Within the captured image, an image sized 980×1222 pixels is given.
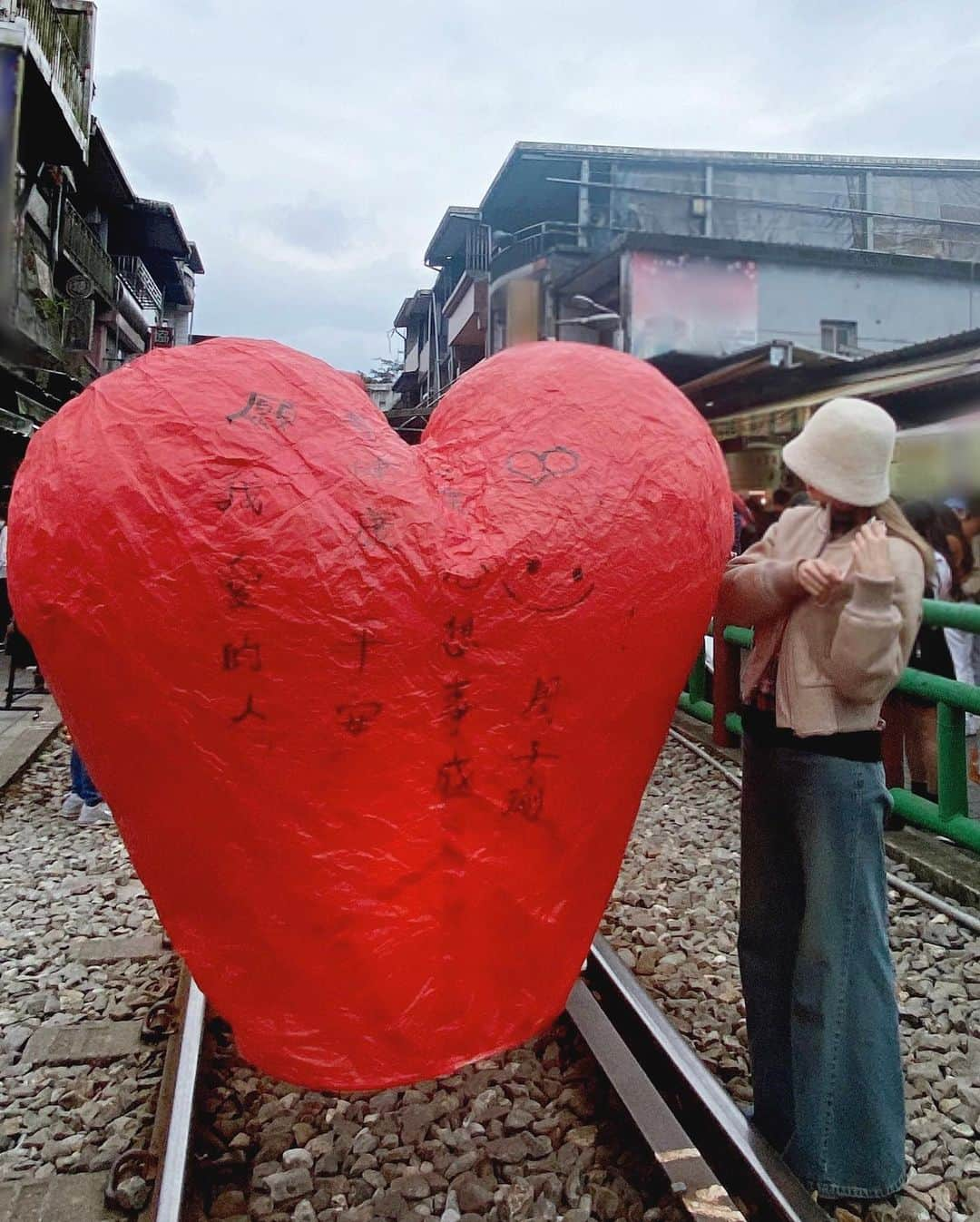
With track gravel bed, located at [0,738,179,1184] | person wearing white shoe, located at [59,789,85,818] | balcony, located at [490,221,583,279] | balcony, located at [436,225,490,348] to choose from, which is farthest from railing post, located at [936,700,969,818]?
balcony, located at [436,225,490,348]

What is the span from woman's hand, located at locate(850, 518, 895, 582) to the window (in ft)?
61.7

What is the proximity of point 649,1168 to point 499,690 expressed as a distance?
1.33 metres

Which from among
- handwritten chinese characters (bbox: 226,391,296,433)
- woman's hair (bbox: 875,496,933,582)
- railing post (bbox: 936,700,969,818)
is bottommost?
railing post (bbox: 936,700,969,818)

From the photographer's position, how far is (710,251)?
685 inches

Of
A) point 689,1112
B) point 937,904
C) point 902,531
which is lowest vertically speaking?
point 689,1112

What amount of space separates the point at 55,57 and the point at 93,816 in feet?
42.2

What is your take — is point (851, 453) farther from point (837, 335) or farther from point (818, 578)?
point (837, 335)

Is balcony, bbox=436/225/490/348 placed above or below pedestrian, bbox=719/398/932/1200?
above

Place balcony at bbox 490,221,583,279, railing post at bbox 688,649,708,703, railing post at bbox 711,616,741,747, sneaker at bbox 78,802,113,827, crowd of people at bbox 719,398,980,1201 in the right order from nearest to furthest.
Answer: crowd of people at bbox 719,398,980,1201 → sneaker at bbox 78,802,113,827 → railing post at bbox 711,616,741,747 → railing post at bbox 688,649,708,703 → balcony at bbox 490,221,583,279

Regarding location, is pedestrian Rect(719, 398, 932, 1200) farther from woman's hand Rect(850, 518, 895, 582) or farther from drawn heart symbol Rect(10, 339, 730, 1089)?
drawn heart symbol Rect(10, 339, 730, 1089)

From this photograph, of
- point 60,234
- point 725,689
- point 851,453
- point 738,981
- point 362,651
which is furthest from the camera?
point 60,234

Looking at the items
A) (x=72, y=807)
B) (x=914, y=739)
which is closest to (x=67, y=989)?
(x=72, y=807)

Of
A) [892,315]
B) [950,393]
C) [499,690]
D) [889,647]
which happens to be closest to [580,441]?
[499,690]

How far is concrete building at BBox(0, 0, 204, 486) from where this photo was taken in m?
10.1
